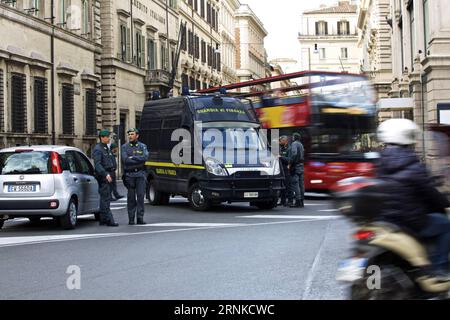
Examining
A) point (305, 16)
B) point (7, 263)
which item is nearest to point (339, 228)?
point (7, 263)

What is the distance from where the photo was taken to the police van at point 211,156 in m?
16.2

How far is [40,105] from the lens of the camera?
1115 inches

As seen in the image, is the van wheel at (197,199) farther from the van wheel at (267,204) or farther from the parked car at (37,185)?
the parked car at (37,185)

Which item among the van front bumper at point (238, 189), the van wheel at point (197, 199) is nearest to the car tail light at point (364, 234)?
the van front bumper at point (238, 189)

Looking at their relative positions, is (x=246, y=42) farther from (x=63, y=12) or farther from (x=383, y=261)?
(x=383, y=261)

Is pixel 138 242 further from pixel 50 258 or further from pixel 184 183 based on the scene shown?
pixel 184 183

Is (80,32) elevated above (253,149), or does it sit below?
above

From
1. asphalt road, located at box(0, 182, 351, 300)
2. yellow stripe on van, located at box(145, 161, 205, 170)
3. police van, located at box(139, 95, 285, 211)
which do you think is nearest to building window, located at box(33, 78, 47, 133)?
yellow stripe on van, located at box(145, 161, 205, 170)

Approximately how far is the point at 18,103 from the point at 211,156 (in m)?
12.2

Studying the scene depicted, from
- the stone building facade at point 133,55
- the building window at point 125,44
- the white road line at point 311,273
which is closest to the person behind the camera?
the white road line at point 311,273

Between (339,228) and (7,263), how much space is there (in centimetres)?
581

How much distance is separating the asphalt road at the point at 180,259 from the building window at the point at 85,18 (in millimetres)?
20761

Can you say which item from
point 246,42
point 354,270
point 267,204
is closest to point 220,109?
point 267,204
